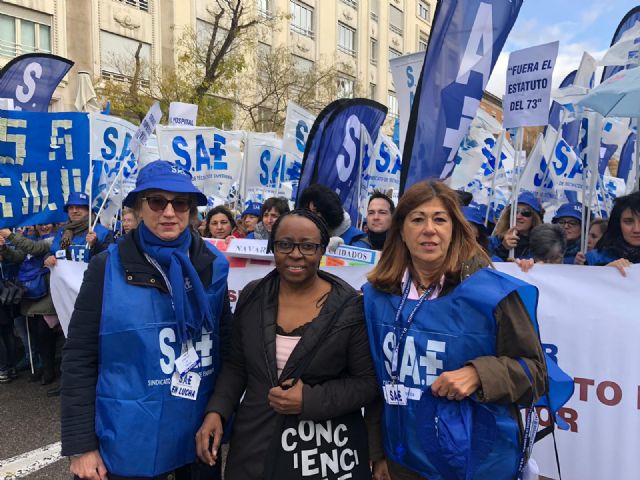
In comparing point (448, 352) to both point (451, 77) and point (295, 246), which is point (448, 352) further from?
point (451, 77)

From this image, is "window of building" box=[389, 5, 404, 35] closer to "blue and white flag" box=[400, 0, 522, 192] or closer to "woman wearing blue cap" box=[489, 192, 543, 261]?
"woman wearing blue cap" box=[489, 192, 543, 261]

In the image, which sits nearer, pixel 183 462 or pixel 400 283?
pixel 400 283

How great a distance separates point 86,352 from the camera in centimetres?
207

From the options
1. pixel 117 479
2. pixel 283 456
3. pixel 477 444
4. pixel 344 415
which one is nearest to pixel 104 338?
pixel 117 479

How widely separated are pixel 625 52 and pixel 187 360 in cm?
454

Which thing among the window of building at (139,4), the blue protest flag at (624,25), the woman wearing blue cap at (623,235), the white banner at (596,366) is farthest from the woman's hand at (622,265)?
the window of building at (139,4)

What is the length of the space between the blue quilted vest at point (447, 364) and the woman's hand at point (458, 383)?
0.06 meters

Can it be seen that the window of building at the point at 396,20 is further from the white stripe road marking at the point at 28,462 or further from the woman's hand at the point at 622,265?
the white stripe road marking at the point at 28,462

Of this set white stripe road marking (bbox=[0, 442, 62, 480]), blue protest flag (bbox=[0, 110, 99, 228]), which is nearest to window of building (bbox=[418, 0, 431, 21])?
blue protest flag (bbox=[0, 110, 99, 228])

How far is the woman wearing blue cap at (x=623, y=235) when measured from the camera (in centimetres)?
338

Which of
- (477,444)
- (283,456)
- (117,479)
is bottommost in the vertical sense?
(117,479)

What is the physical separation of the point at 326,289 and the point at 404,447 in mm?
654

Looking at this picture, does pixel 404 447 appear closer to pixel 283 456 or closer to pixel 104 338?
pixel 283 456

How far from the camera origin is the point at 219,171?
8305mm
